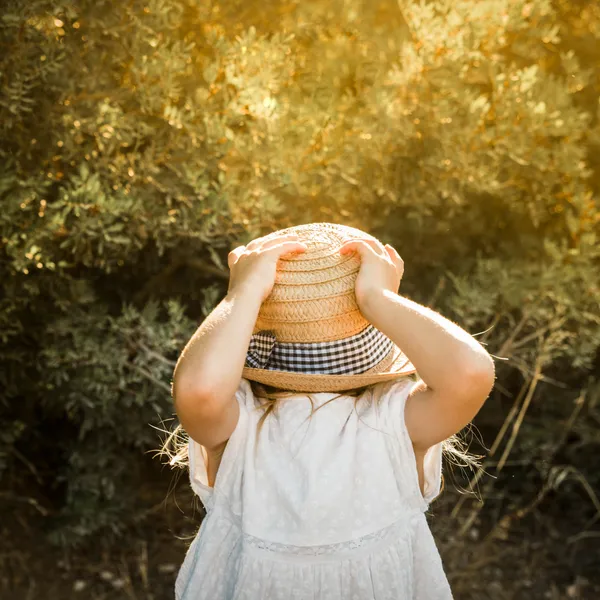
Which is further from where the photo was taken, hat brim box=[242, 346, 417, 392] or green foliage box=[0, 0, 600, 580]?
green foliage box=[0, 0, 600, 580]

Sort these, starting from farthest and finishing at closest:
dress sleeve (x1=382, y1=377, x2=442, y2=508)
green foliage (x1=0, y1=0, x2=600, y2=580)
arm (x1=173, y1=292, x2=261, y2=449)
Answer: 1. green foliage (x1=0, y1=0, x2=600, y2=580)
2. dress sleeve (x1=382, y1=377, x2=442, y2=508)
3. arm (x1=173, y1=292, x2=261, y2=449)

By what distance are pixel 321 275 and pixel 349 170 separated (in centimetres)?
180

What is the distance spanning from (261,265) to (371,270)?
10.5 inches

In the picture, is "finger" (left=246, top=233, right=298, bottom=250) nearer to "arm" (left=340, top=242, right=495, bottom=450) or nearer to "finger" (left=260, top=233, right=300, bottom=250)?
Result: "finger" (left=260, top=233, right=300, bottom=250)

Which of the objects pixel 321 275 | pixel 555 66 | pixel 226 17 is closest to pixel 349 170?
pixel 226 17

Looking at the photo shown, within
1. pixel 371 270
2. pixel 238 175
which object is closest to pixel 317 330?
pixel 371 270

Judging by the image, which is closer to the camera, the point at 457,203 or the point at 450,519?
the point at 457,203

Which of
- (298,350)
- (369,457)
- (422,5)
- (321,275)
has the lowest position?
(369,457)

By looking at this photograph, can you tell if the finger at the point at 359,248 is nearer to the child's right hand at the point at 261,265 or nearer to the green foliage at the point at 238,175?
the child's right hand at the point at 261,265

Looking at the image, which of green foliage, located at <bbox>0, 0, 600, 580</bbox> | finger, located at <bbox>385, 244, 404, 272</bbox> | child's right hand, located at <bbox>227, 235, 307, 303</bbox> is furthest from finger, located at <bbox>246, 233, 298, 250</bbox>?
green foliage, located at <bbox>0, 0, 600, 580</bbox>

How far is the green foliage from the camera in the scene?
3451 mm

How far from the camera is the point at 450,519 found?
14.9 ft

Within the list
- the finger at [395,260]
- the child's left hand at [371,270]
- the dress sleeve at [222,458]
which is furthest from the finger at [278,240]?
the dress sleeve at [222,458]

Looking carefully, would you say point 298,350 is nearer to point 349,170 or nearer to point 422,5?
point 349,170
